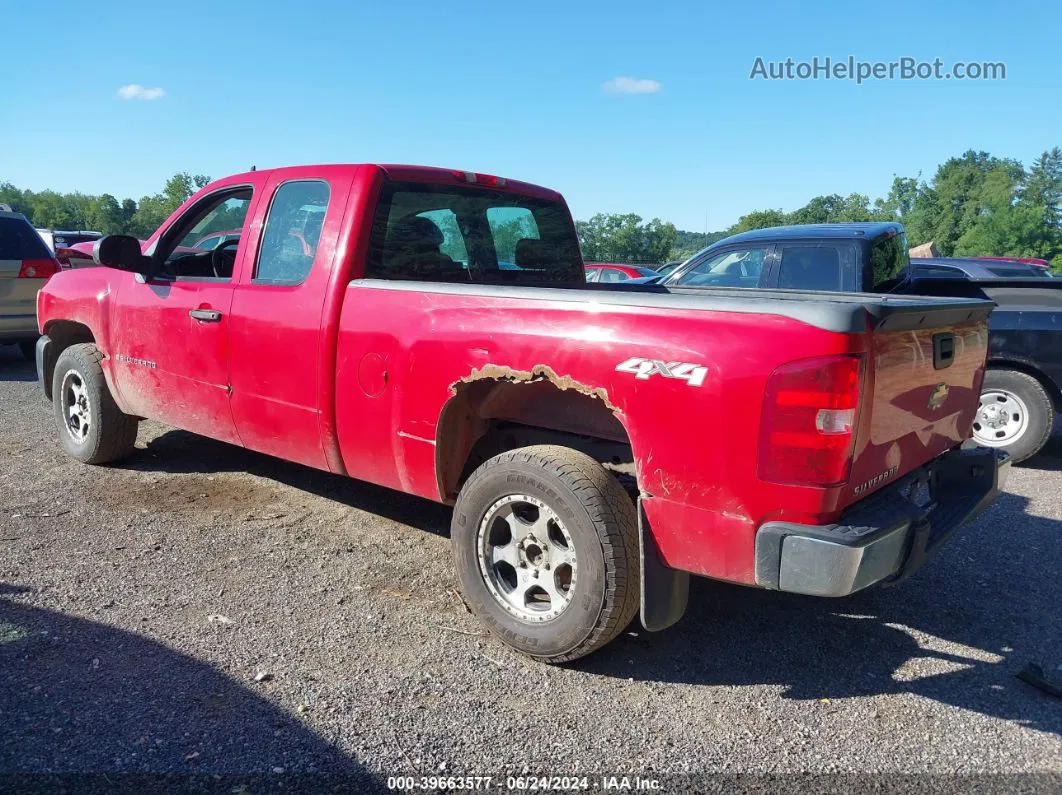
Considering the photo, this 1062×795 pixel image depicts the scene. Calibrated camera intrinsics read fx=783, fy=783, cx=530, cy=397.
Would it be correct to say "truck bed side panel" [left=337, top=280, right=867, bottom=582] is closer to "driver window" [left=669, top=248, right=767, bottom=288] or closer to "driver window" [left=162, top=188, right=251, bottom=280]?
"driver window" [left=162, top=188, right=251, bottom=280]

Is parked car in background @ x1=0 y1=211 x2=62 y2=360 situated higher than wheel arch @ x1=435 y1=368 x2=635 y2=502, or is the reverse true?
parked car in background @ x1=0 y1=211 x2=62 y2=360

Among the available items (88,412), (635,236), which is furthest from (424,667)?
(635,236)

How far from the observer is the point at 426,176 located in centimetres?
417

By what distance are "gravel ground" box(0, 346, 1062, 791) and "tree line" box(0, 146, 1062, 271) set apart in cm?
4983

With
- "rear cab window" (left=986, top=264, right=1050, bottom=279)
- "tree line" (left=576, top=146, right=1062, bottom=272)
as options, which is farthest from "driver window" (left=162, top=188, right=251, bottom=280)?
"tree line" (left=576, top=146, right=1062, bottom=272)

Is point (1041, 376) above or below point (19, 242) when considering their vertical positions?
below

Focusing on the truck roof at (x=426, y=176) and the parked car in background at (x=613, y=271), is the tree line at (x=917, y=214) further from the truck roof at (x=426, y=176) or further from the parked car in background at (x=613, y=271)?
the truck roof at (x=426, y=176)

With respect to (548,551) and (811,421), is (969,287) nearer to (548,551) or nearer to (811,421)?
(811,421)

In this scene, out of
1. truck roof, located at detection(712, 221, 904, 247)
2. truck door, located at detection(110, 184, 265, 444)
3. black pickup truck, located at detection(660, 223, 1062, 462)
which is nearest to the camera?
truck door, located at detection(110, 184, 265, 444)

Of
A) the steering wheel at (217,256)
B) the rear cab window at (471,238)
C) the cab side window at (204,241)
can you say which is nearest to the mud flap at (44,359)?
the cab side window at (204,241)

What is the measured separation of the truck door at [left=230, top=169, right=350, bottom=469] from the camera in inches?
152

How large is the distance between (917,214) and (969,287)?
297 feet

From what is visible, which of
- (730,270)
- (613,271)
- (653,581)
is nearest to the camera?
(653,581)

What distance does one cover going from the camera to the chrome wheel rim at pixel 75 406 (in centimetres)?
558
